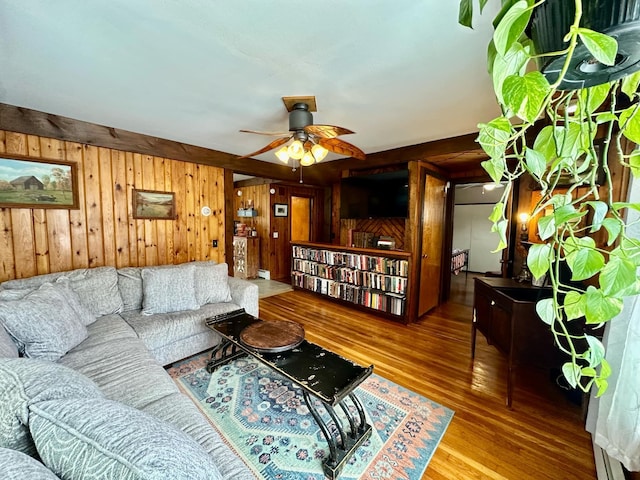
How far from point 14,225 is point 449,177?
17.5 feet

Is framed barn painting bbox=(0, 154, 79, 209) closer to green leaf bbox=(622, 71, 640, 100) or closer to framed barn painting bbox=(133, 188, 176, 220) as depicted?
framed barn painting bbox=(133, 188, 176, 220)

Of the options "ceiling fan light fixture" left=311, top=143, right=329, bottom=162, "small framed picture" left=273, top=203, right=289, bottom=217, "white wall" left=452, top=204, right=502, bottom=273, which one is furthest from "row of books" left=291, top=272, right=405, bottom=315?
"white wall" left=452, top=204, right=502, bottom=273

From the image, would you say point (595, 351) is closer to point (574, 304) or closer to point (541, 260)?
point (574, 304)

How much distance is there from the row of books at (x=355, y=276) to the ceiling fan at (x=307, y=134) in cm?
185

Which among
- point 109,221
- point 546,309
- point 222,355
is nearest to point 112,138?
point 109,221

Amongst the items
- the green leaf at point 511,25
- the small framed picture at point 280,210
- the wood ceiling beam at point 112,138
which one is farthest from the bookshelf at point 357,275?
the green leaf at point 511,25

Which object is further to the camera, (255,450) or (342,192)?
(342,192)

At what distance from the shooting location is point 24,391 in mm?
744

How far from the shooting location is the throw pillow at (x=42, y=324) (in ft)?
5.12

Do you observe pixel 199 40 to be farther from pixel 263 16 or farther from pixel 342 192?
pixel 342 192

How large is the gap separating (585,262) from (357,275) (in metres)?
3.41

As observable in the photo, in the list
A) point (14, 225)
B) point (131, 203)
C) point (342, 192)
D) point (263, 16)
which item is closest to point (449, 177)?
point (342, 192)

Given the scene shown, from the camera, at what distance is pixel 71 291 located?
83.7 inches

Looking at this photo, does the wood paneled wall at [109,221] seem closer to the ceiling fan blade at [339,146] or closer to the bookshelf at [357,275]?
the bookshelf at [357,275]
